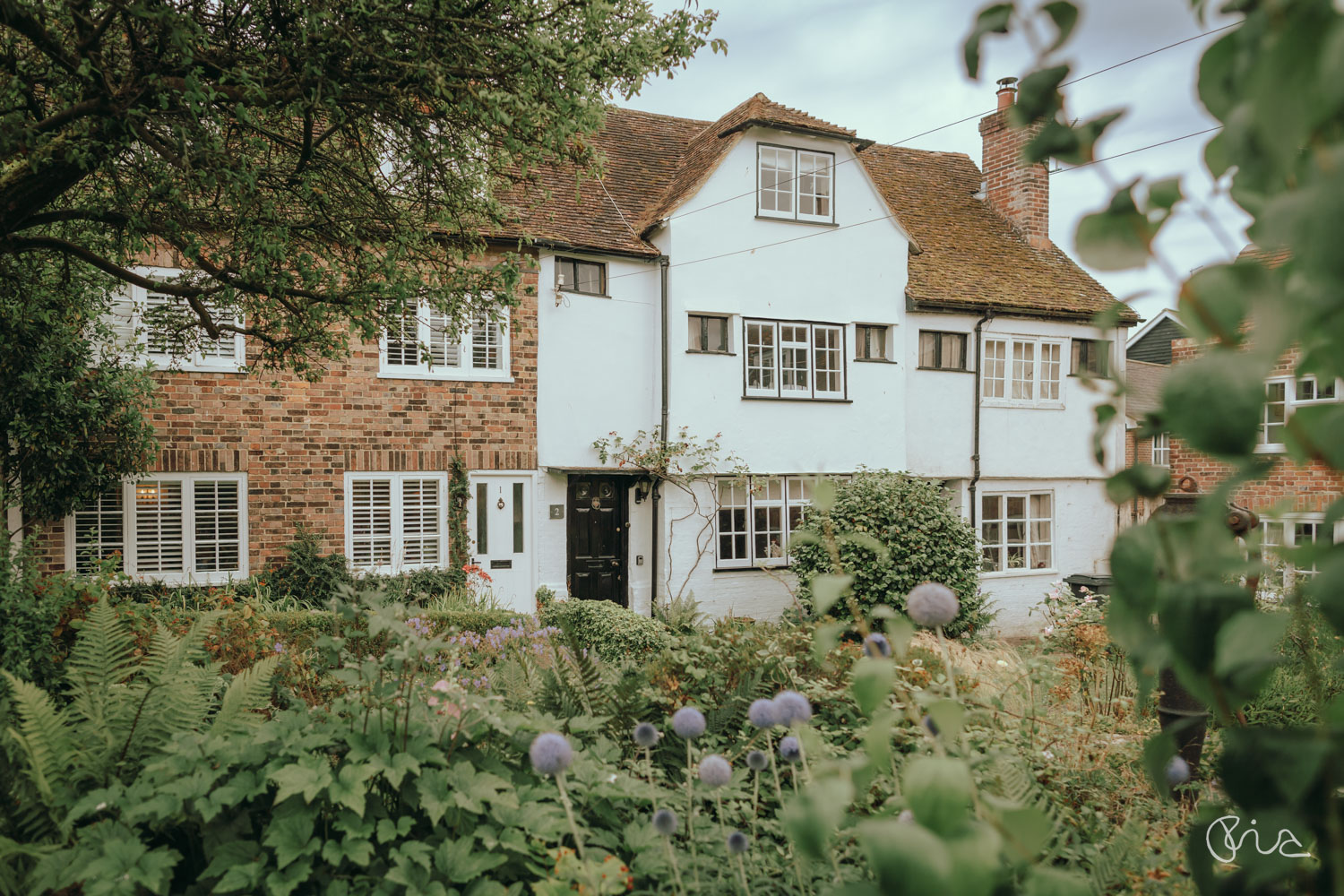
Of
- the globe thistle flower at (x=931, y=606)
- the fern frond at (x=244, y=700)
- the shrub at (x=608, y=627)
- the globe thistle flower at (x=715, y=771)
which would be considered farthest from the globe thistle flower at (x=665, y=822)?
the shrub at (x=608, y=627)

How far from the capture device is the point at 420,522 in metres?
12.4

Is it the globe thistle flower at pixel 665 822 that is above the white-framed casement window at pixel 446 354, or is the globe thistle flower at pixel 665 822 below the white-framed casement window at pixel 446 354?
below

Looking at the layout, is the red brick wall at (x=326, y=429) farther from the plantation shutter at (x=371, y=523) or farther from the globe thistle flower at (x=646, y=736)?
the globe thistle flower at (x=646, y=736)

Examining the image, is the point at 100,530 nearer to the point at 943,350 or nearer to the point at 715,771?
the point at 715,771

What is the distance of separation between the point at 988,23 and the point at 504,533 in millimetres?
12446

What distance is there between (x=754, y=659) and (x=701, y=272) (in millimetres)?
10012

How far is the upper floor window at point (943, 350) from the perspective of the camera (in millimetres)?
15492

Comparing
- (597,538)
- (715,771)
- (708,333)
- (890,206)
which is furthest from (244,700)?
(890,206)

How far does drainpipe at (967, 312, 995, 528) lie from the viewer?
15633mm

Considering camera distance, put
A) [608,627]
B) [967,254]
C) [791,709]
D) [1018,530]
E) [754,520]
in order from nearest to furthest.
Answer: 1. [791,709]
2. [608,627]
3. [754,520]
4. [1018,530]
5. [967,254]

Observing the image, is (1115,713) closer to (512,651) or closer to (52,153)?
(512,651)

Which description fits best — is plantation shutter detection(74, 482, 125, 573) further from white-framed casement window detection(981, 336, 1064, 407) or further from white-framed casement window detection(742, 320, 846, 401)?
white-framed casement window detection(981, 336, 1064, 407)

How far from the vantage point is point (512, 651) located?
589 centimetres

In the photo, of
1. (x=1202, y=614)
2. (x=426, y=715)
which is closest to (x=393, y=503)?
(x=426, y=715)
